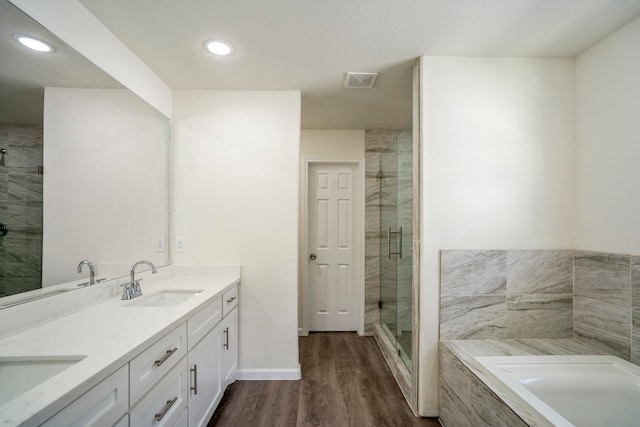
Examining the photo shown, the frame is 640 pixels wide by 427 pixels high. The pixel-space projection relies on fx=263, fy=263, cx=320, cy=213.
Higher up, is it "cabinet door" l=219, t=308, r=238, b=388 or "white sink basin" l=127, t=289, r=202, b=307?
"white sink basin" l=127, t=289, r=202, b=307

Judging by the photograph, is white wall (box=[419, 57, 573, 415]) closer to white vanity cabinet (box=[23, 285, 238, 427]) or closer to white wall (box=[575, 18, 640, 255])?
white wall (box=[575, 18, 640, 255])

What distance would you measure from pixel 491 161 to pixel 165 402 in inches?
92.1

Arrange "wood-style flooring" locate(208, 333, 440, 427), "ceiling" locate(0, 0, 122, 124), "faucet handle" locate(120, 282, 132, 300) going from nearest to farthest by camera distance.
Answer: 1. "ceiling" locate(0, 0, 122, 124)
2. "faucet handle" locate(120, 282, 132, 300)
3. "wood-style flooring" locate(208, 333, 440, 427)

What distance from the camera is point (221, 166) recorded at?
7.35ft

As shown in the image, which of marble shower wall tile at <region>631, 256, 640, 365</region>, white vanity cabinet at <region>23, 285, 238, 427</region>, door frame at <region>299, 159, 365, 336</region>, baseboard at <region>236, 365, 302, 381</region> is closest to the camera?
white vanity cabinet at <region>23, 285, 238, 427</region>

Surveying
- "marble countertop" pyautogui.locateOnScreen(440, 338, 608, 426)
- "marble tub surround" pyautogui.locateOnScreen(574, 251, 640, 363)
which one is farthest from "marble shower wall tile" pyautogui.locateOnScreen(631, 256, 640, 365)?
"marble countertop" pyautogui.locateOnScreen(440, 338, 608, 426)

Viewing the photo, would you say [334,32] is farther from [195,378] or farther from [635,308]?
[635,308]

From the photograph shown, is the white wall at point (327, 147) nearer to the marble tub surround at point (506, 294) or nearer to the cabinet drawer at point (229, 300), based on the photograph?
the cabinet drawer at point (229, 300)

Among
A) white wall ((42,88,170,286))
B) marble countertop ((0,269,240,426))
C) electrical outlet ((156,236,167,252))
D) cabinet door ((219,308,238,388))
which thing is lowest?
cabinet door ((219,308,238,388))

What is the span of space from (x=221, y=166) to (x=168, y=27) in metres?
0.98

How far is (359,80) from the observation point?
209 centimetres

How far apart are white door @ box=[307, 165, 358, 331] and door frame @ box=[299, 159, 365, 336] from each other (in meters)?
0.04

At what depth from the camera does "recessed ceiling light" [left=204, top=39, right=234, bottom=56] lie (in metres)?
1.67

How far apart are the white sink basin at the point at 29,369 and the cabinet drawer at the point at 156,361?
0.19 meters
